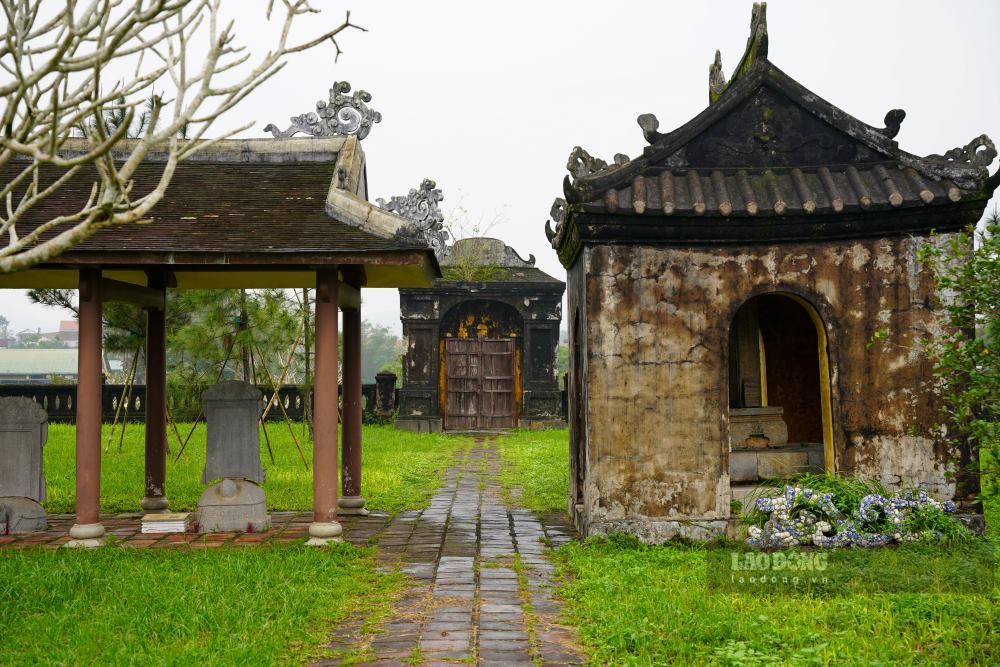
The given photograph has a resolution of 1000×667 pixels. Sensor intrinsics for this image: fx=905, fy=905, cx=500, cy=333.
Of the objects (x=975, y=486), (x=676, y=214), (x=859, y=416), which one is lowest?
(x=975, y=486)

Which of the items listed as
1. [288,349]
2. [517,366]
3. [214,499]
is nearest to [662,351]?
[214,499]

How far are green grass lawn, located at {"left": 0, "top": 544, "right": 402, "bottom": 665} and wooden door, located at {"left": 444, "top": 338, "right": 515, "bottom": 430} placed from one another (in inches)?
562

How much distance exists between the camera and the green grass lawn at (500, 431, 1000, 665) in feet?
16.0

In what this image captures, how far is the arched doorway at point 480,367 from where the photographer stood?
22.2 meters

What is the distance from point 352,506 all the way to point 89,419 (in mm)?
2974

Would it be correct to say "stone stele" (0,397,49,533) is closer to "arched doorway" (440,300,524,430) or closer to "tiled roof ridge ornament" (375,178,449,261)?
"tiled roof ridge ornament" (375,178,449,261)

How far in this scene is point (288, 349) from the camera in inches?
680

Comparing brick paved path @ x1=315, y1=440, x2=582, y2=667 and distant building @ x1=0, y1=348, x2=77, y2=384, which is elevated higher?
distant building @ x1=0, y1=348, x2=77, y2=384

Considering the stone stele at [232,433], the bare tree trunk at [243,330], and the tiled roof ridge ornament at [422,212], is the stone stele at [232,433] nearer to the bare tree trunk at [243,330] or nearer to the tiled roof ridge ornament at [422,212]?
the tiled roof ridge ornament at [422,212]

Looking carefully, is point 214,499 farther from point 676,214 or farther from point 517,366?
point 517,366

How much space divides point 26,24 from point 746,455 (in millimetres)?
6977

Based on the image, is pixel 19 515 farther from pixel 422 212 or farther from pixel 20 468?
pixel 422 212

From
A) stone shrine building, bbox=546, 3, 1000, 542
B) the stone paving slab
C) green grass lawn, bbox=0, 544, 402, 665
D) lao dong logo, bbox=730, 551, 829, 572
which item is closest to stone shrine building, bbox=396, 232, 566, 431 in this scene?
the stone paving slab

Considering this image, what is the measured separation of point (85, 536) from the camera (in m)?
7.95
